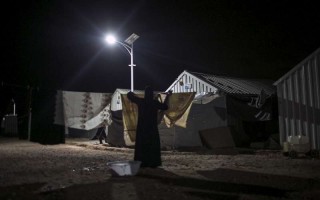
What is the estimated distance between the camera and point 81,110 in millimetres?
24078

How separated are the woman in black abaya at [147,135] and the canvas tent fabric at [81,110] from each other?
13317 mm

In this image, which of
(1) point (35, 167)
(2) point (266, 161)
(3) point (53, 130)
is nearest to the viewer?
(1) point (35, 167)

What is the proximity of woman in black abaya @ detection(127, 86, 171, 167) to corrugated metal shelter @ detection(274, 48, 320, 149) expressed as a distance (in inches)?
233

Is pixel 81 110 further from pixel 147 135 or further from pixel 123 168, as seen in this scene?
pixel 123 168

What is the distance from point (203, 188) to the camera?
23.6 feet

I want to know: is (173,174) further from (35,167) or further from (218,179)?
(35,167)

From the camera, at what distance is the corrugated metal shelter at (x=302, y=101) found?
13.2 metres

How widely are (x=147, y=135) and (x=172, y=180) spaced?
7.23ft

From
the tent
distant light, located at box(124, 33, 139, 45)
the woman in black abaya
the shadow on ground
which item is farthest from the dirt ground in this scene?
the tent

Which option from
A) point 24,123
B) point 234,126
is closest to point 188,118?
point 234,126

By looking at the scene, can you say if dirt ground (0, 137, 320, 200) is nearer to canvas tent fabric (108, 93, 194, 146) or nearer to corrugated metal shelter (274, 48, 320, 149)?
corrugated metal shelter (274, 48, 320, 149)

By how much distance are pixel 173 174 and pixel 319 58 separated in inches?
309

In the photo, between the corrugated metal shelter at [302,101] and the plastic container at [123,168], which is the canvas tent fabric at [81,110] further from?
the plastic container at [123,168]

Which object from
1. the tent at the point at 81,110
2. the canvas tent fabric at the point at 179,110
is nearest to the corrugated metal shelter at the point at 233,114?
the canvas tent fabric at the point at 179,110
